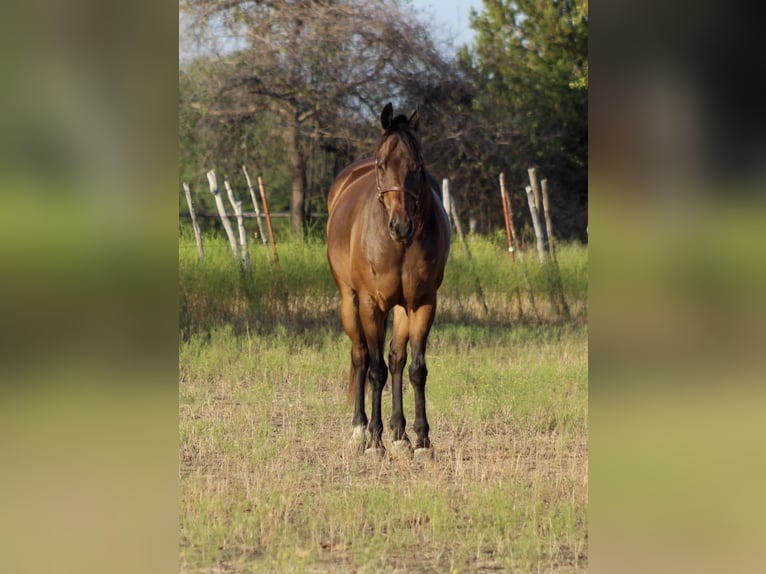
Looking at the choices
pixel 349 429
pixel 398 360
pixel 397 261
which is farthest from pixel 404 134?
pixel 349 429

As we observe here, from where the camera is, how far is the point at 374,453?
237 inches

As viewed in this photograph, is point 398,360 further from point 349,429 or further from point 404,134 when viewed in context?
point 404,134

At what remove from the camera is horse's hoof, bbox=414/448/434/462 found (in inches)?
229

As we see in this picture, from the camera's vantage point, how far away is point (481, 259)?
42.7ft

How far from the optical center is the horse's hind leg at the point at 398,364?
6145mm

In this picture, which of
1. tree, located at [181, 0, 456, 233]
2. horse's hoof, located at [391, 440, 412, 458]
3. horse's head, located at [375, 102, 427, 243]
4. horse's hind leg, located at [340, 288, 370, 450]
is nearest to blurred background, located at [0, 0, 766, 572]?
horse's head, located at [375, 102, 427, 243]

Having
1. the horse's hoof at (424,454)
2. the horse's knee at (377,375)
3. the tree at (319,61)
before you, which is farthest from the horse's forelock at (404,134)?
the tree at (319,61)

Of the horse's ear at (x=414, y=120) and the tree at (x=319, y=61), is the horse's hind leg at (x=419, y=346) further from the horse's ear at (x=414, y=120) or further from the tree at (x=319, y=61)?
the tree at (x=319, y=61)

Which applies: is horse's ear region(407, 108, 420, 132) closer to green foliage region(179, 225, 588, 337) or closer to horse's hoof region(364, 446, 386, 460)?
horse's hoof region(364, 446, 386, 460)

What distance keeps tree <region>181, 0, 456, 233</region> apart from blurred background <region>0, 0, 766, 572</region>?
46.9 feet

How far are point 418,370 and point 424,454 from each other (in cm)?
58
